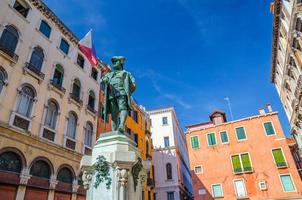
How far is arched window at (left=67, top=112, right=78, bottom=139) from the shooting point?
15.9 m

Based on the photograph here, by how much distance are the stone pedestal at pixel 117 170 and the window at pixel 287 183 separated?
77.3ft

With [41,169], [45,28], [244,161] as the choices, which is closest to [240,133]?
[244,161]

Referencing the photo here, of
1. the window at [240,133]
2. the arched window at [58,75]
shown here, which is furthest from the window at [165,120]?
the arched window at [58,75]

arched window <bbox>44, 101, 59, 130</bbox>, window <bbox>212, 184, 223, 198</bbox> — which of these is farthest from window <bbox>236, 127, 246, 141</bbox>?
arched window <bbox>44, 101, 59, 130</bbox>

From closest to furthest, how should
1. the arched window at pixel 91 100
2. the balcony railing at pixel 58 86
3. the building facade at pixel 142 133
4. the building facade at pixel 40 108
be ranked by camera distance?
→ the building facade at pixel 40 108, the balcony railing at pixel 58 86, the arched window at pixel 91 100, the building facade at pixel 142 133

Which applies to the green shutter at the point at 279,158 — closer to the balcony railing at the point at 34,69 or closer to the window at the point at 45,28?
the balcony railing at the point at 34,69

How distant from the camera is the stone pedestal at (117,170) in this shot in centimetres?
451

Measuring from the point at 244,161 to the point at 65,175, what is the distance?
66.3 feet

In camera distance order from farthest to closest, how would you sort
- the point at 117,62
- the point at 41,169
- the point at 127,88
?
the point at 41,169, the point at 117,62, the point at 127,88

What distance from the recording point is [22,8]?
49.1 feet

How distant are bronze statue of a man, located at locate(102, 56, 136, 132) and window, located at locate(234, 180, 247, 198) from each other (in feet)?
75.6

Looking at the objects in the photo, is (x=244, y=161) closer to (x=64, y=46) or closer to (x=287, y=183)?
(x=287, y=183)

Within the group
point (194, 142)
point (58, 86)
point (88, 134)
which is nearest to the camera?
point (58, 86)

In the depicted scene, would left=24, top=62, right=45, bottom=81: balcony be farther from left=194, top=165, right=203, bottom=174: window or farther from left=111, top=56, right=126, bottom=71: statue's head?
left=194, top=165, right=203, bottom=174: window
